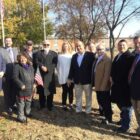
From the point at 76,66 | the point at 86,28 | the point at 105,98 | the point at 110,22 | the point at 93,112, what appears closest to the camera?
the point at 105,98

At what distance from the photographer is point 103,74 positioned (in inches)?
325

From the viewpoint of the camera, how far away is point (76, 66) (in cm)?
901

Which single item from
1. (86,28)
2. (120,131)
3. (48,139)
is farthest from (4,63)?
(86,28)

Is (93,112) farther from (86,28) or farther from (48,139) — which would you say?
(86,28)

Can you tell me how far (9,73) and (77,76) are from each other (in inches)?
68.8

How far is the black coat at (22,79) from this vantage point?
8422mm

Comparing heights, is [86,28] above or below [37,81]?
above

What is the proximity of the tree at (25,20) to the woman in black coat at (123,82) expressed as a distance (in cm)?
3224

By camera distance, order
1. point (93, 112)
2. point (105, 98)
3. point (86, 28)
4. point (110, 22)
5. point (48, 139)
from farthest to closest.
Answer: point (86, 28) → point (110, 22) → point (93, 112) → point (105, 98) → point (48, 139)

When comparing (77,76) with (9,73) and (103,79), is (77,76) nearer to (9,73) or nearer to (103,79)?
(103,79)

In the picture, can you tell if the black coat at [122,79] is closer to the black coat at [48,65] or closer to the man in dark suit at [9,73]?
the black coat at [48,65]

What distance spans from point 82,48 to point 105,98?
1.43m

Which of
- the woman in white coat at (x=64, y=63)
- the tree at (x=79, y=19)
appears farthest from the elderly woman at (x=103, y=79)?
the tree at (x=79, y=19)

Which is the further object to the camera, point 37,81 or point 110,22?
point 110,22
